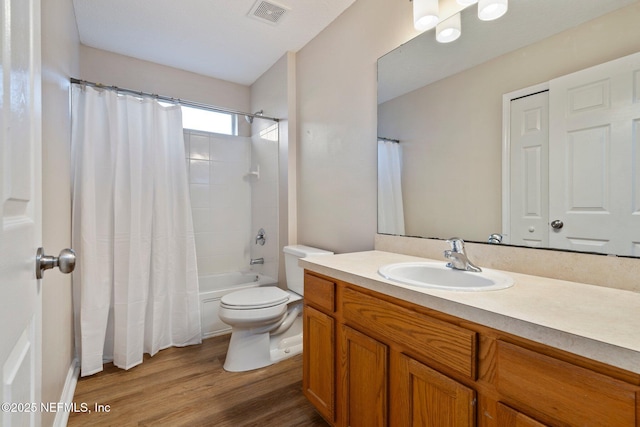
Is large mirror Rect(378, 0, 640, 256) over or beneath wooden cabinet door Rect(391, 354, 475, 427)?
over

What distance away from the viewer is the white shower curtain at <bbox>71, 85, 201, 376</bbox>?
190cm

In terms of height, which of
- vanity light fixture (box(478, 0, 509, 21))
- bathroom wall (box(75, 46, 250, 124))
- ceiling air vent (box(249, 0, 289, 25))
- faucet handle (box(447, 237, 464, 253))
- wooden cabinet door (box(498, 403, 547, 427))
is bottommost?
wooden cabinet door (box(498, 403, 547, 427))

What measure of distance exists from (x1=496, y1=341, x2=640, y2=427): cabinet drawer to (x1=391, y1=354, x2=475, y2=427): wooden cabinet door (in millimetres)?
128

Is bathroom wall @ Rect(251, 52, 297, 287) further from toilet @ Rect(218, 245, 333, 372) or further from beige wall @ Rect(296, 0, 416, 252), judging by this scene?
toilet @ Rect(218, 245, 333, 372)

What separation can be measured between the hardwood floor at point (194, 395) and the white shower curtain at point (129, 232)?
0.58ft

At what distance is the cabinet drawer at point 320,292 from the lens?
1.29 metres

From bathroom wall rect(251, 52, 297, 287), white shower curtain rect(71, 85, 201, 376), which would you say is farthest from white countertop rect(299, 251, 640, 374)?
white shower curtain rect(71, 85, 201, 376)

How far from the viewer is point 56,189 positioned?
148 cm

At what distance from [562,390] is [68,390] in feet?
7.42

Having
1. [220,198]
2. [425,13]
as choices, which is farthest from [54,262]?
[220,198]

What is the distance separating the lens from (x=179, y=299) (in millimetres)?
2252

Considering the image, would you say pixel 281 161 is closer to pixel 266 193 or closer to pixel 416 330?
pixel 266 193

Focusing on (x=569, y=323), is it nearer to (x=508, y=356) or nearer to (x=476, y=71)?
(x=508, y=356)

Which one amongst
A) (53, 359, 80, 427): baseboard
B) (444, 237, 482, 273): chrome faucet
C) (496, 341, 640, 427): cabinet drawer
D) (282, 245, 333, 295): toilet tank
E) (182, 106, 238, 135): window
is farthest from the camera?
(182, 106, 238, 135): window
